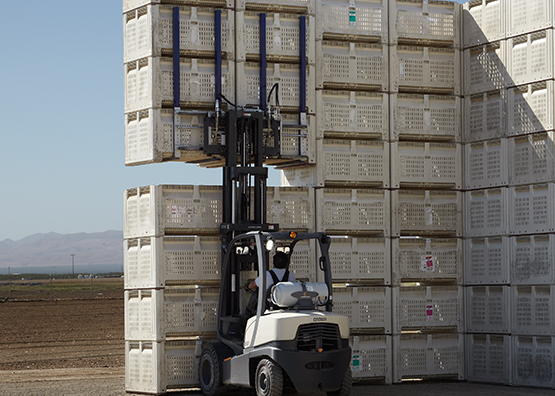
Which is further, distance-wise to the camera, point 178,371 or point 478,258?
point 478,258

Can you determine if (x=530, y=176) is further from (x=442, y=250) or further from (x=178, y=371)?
(x=178, y=371)

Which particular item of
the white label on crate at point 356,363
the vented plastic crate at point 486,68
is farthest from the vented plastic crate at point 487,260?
the vented plastic crate at point 486,68

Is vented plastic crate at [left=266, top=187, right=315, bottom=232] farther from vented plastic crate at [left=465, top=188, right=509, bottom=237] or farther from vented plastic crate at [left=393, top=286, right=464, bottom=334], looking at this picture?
vented plastic crate at [left=465, top=188, right=509, bottom=237]

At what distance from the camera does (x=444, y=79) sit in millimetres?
15312

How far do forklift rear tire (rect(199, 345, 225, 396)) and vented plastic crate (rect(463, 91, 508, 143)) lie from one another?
20.7ft

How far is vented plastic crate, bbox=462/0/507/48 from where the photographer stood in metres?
14.8

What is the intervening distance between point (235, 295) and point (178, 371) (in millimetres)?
1582

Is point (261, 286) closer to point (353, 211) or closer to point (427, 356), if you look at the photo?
point (353, 211)

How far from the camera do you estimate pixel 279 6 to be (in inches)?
558

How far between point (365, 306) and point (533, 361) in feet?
9.68

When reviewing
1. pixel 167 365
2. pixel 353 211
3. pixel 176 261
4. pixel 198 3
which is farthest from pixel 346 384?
pixel 198 3

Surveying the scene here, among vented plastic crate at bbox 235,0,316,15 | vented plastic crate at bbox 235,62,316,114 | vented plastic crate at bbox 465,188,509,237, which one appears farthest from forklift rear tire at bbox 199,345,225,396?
vented plastic crate at bbox 235,0,316,15

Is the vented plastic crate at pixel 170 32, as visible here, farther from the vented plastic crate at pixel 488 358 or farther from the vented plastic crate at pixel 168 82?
the vented plastic crate at pixel 488 358

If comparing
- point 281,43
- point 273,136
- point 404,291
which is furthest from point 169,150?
point 404,291
